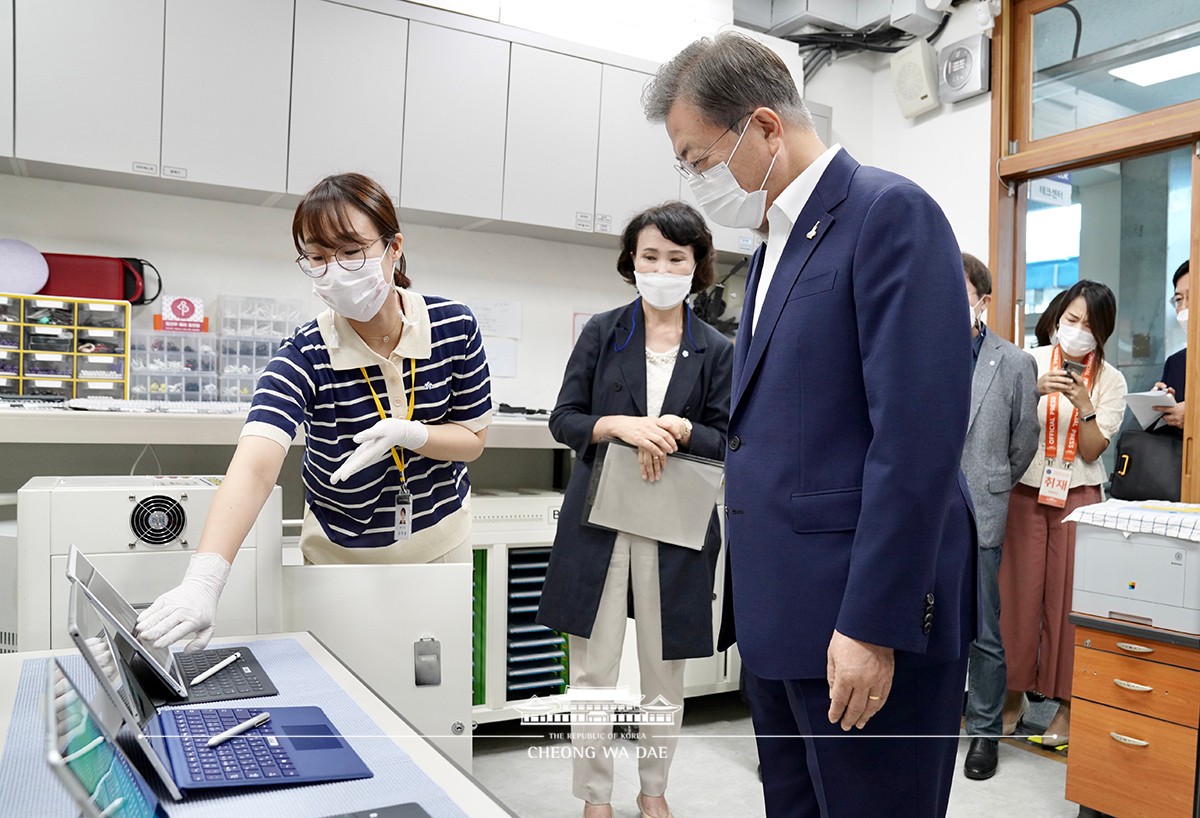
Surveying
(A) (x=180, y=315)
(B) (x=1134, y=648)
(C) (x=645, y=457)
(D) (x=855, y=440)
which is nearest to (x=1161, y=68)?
(B) (x=1134, y=648)

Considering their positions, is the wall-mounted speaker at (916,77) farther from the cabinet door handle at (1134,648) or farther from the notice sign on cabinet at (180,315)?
the notice sign on cabinet at (180,315)

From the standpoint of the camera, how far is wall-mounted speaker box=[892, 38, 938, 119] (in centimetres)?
367

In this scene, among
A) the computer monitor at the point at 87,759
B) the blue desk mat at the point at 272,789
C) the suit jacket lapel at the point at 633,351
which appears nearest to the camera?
the computer monitor at the point at 87,759

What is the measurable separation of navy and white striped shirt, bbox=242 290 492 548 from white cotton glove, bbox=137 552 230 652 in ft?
0.88

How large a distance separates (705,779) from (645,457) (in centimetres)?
88

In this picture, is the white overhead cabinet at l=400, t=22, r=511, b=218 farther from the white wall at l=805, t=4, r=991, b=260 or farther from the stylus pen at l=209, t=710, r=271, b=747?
the stylus pen at l=209, t=710, r=271, b=747

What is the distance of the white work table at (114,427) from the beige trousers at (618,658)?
0.92 meters

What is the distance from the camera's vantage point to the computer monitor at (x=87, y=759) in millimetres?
519

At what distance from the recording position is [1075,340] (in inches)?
111

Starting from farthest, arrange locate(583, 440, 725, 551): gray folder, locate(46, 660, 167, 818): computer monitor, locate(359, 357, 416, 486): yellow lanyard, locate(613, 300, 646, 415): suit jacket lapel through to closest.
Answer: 1. locate(613, 300, 646, 415): suit jacket lapel
2. locate(583, 440, 725, 551): gray folder
3. locate(359, 357, 416, 486): yellow lanyard
4. locate(46, 660, 167, 818): computer monitor

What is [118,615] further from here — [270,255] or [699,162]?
[270,255]

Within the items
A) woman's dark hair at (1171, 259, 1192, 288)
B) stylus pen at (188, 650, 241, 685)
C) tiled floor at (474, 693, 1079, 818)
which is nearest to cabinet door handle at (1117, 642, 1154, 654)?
tiled floor at (474, 693, 1079, 818)

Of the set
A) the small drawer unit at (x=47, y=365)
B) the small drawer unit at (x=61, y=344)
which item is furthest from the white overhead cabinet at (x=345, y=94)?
the small drawer unit at (x=47, y=365)

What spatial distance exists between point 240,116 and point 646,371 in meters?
1.51
